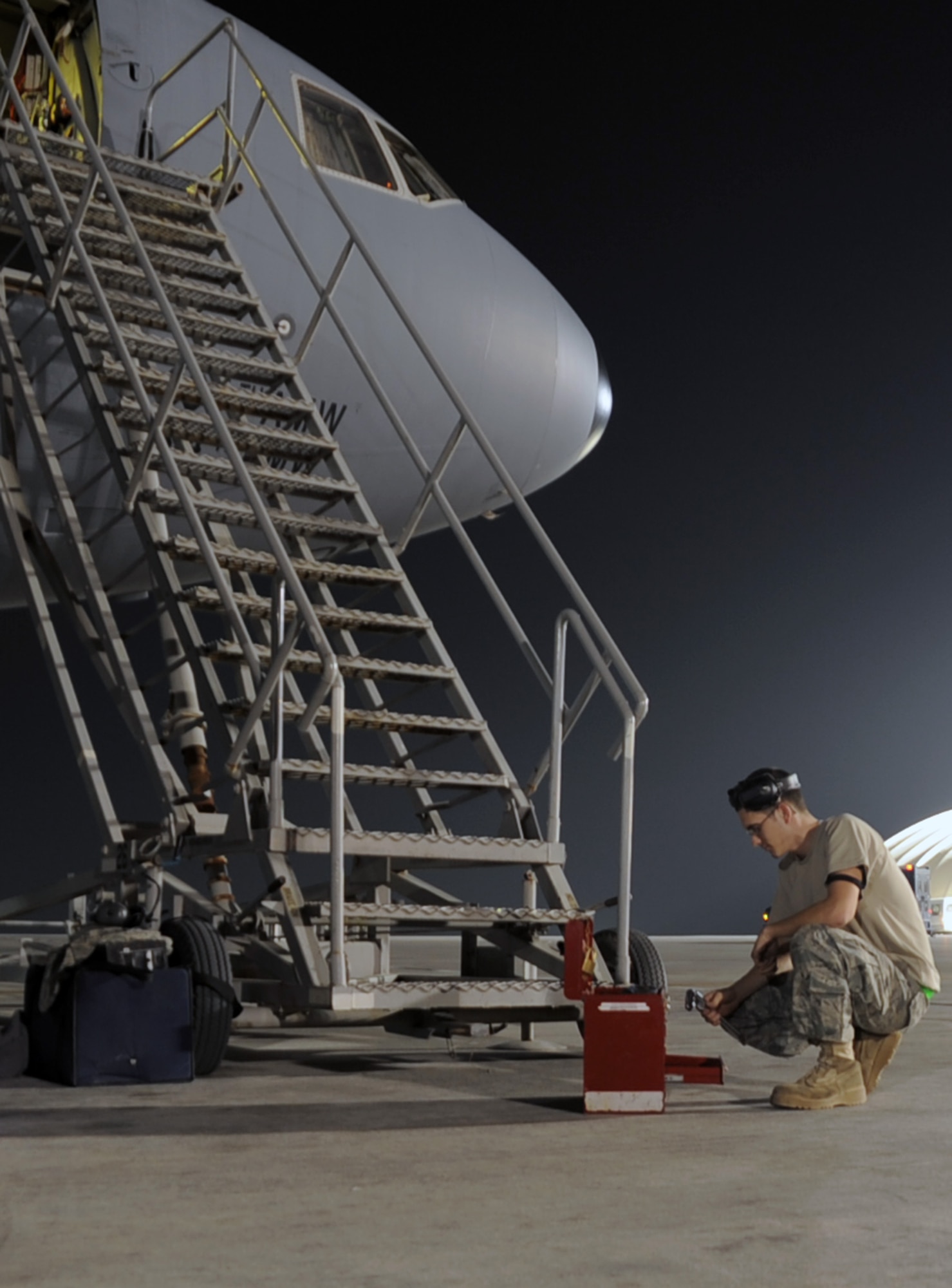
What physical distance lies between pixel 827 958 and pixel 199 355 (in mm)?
3814

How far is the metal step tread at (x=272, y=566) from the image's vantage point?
5246mm

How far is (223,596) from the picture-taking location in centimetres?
480

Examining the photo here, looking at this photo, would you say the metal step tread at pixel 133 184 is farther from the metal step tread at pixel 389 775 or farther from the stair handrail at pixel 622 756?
the metal step tread at pixel 389 775

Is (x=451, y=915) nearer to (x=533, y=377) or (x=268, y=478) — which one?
(x=268, y=478)

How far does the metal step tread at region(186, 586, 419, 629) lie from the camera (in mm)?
5133

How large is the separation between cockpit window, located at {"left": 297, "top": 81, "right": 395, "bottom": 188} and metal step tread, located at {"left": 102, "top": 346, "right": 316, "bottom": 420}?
218 centimetres

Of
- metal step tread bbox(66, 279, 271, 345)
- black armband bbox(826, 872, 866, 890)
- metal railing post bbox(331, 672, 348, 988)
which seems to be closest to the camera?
black armband bbox(826, 872, 866, 890)

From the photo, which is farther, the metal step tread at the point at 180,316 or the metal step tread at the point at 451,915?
the metal step tread at the point at 180,316

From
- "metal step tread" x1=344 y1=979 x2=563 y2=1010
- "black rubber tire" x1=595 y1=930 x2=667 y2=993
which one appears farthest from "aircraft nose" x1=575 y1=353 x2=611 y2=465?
"metal step tread" x1=344 y1=979 x2=563 y2=1010

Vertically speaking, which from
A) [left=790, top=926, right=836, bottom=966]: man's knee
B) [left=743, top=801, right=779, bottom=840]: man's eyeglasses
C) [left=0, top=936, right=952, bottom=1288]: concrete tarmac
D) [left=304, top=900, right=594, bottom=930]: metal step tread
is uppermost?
[left=743, top=801, right=779, bottom=840]: man's eyeglasses

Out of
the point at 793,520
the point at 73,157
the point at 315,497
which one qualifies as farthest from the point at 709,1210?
the point at 793,520

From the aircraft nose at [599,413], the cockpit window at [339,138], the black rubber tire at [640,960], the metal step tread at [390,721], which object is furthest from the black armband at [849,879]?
the aircraft nose at [599,413]

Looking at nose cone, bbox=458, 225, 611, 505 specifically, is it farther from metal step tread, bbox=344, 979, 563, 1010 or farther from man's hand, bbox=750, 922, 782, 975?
man's hand, bbox=750, 922, 782, 975

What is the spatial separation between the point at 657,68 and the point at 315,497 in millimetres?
13160
